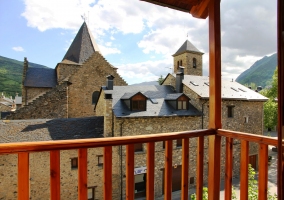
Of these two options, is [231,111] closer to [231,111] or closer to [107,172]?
[231,111]

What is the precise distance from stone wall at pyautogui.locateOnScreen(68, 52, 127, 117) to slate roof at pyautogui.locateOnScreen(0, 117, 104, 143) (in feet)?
12.7

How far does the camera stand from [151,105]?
30.9 ft

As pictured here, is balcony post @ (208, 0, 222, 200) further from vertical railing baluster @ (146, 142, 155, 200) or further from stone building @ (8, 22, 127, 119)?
stone building @ (8, 22, 127, 119)

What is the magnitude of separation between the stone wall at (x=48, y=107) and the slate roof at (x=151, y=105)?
3.79 m

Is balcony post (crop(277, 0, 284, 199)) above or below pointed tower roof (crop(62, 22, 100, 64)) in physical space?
below

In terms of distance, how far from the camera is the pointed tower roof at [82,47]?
48.9 feet

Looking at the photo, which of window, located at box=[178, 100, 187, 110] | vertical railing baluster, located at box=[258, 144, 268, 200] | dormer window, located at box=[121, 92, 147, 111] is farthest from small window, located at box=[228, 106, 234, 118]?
vertical railing baluster, located at box=[258, 144, 268, 200]

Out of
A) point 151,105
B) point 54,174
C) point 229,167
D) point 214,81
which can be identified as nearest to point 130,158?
point 54,174

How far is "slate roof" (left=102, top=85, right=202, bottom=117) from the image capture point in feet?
27.9

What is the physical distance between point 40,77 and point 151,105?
448 inches

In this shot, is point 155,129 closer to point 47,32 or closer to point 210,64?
point 47,32

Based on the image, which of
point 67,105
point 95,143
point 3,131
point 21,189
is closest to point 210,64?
point 95,143

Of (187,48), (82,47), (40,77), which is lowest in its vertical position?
(40,77)

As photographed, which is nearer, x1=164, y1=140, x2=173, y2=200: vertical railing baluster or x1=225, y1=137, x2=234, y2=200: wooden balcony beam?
x1=164, y1=140, x2=173, y2=200: vertical railing baluster
